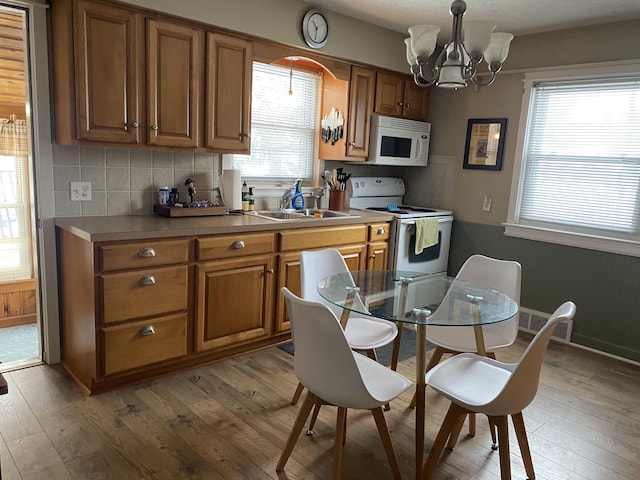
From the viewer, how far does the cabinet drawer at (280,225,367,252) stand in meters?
3.29

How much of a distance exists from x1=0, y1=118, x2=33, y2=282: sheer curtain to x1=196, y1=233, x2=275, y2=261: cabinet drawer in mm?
2399

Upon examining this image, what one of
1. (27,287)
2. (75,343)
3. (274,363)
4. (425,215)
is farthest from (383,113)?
(27,287)

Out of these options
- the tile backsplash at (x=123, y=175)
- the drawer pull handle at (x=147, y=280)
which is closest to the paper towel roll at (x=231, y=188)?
the tile backsplash at (x=123, y=175)

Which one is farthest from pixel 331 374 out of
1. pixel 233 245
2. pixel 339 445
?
pixel 233 245

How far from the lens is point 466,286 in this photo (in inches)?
102

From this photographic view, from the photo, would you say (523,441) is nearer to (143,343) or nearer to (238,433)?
(238,433)

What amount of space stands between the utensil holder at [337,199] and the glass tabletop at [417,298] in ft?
4.57

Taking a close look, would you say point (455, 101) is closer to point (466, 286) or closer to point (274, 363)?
point (466, 286)

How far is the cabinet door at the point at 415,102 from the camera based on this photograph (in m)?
4.43

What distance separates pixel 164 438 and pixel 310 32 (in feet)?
9.14

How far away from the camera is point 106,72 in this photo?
2666mm

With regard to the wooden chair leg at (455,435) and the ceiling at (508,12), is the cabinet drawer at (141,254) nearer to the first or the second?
the wooden chair leg at (455,435)

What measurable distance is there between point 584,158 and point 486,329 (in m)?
1.86

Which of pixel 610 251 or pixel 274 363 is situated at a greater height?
pixel 610 251
